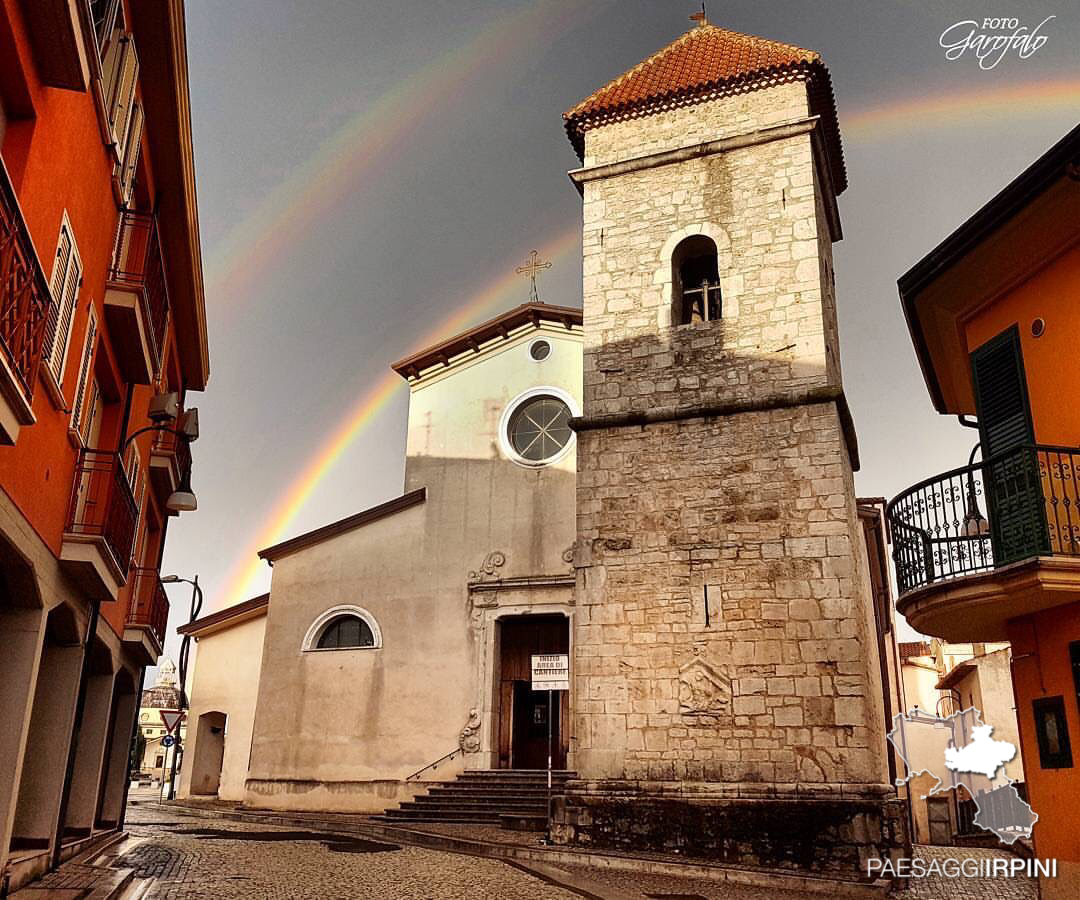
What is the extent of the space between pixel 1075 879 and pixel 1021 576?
105 inches

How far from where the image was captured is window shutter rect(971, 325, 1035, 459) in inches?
368

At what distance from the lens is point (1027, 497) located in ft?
27.0

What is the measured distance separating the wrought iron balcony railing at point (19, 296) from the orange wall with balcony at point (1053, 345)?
8.40 metres

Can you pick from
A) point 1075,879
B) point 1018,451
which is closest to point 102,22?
point 1018,451

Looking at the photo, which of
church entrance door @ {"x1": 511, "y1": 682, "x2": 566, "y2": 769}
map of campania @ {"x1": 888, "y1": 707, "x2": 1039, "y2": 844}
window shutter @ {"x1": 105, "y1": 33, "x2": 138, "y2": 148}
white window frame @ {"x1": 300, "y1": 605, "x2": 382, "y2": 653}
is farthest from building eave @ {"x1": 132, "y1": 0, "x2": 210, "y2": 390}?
map of campania @ {"x1": 888, "y1": 707, "x2": 1039, "y2": 844}

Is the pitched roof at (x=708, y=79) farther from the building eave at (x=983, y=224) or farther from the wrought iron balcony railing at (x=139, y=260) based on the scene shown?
the wrought iron balcony railing at (x=139, y=260)

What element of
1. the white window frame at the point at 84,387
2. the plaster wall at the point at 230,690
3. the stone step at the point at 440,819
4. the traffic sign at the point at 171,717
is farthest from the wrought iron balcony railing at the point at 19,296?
the traffic sign at the point at 171,717

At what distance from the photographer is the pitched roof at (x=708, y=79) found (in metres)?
15.2

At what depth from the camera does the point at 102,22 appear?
7609mm

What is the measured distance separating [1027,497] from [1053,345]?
A: 1761 mm

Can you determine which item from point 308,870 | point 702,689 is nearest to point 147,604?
point 308,870

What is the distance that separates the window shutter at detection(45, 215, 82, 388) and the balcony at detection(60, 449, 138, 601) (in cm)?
107

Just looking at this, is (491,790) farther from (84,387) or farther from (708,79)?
(708,79)

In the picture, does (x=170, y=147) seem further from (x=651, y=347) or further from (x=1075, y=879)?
(x=1075, y=879)
